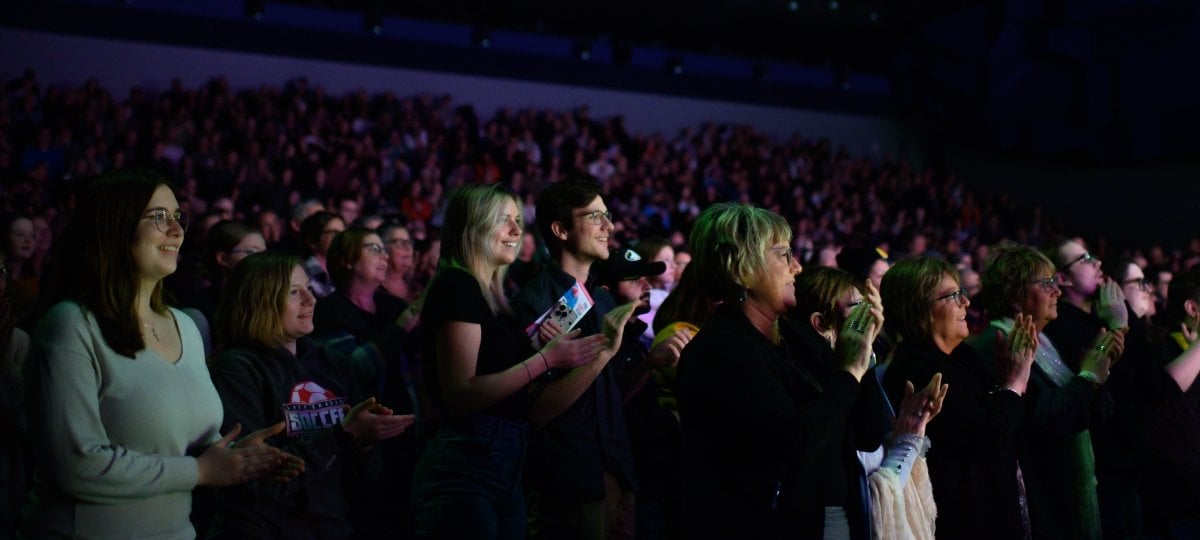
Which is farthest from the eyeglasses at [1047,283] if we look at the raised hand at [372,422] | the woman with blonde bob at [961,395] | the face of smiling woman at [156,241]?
the face of smiling woman at [156,241]

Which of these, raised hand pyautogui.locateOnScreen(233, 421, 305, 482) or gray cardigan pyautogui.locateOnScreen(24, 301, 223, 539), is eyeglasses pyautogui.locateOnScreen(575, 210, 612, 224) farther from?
gray cardigan pyautogui.locateOnScreen(24, 301, 223, 539)

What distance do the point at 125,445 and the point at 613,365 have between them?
169cm

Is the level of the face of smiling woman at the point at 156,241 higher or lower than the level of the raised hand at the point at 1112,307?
higher

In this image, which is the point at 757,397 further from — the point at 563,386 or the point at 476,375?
the point at 476,375

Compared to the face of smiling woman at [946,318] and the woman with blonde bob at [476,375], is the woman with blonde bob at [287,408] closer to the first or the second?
the woman with blonde bob at [476,375]

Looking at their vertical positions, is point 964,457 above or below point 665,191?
below

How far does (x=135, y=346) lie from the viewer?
1.87 metres

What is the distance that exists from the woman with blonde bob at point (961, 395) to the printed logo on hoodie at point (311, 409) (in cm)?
152

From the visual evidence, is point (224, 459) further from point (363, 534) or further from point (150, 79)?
point (150, 79)

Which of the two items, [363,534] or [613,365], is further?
[363,534]

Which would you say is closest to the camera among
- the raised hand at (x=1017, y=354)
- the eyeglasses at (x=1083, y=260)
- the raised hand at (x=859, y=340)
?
the raised hand at (x=859, y=340)

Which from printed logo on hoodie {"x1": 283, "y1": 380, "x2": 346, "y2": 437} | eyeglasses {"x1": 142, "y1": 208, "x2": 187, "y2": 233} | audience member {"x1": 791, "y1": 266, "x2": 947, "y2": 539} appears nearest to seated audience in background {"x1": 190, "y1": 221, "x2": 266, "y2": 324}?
printed logo on hoodie {"x1": 283, "y1": 380, "x2": 346, "y2": 437}

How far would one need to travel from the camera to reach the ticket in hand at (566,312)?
2619 mm

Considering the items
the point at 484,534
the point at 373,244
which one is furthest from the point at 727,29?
the point at 484,534
